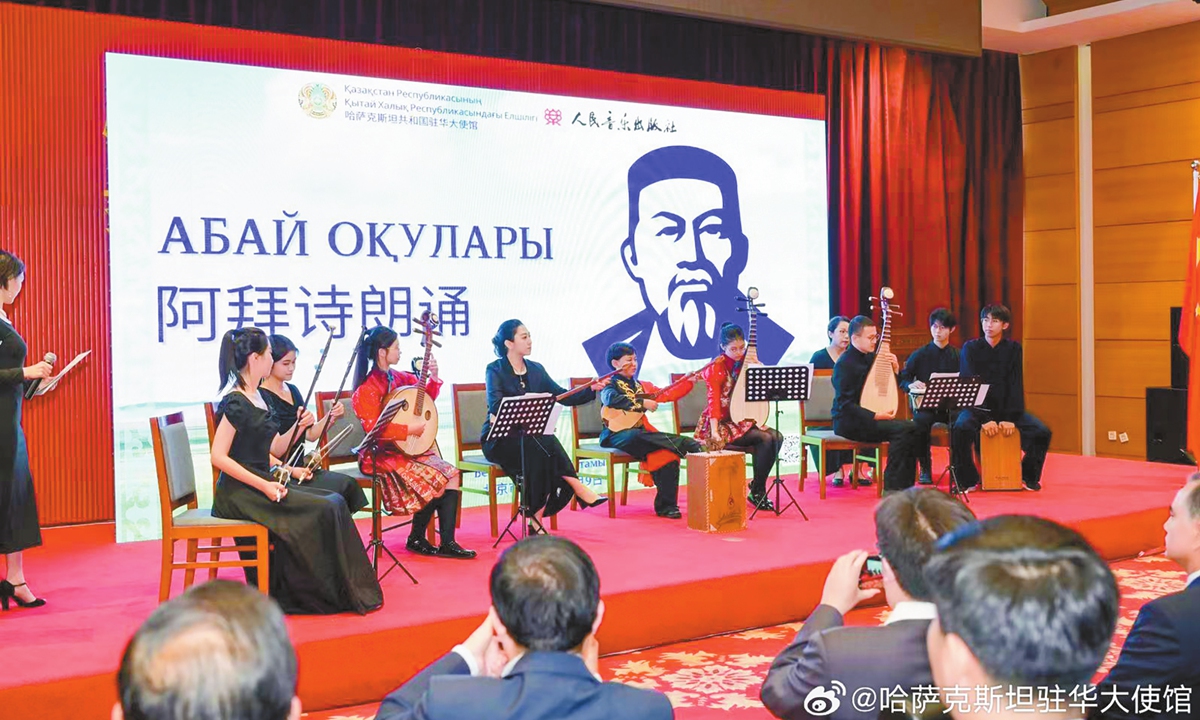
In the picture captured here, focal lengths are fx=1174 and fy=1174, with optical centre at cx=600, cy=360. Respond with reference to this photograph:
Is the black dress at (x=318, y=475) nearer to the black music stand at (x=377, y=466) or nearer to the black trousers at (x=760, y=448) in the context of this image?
the black music stand at (x=377, y=466)

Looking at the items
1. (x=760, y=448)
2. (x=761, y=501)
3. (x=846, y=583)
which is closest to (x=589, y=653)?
(x=846, y=583)

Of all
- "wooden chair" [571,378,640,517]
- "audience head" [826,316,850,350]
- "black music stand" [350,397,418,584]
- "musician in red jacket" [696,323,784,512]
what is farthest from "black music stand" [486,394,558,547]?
"audience head" [826,316,850,350]

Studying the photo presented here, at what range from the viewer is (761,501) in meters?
6.11

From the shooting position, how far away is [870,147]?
8695mm

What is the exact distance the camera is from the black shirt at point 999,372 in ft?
22.2

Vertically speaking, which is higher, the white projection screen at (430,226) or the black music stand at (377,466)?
the white projection screen at (430,226)

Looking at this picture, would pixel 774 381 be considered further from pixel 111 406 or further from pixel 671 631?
pixel 111 406

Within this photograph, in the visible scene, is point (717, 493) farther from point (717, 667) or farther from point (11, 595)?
point (11, 595)

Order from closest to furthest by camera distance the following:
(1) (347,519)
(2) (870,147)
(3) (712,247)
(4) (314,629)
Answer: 1. (4) (314,629)
2. (1) (347,519)
3. (3) (712,247)
4. (2) (870,147)

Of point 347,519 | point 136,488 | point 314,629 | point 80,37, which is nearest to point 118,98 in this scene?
point 80,37

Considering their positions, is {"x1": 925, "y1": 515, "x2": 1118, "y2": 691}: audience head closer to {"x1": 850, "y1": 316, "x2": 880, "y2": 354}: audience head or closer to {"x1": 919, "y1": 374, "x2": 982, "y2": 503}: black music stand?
{"x1": 919, "y1": 374, "x2": 982, "y2": 503}: black music stand

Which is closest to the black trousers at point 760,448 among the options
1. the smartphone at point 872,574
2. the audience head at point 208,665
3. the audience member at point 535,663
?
the smartphone at point 872,574

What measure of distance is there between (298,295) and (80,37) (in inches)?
60.9

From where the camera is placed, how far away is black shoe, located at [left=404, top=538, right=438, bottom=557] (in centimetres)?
503
